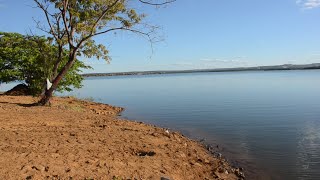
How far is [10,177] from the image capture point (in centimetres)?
893

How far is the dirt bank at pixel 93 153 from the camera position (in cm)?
984

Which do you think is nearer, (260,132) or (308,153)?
(308,153)

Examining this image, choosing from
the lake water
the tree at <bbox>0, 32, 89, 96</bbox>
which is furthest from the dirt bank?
the tree at <bbox>0, 32, 89, 96</bbox>

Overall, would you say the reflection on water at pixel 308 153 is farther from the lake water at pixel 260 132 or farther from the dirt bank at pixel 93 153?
the dirt bank at pixel 93 153

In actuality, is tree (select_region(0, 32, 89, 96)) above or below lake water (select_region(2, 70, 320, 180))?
above

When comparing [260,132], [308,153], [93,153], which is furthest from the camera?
[260,132]

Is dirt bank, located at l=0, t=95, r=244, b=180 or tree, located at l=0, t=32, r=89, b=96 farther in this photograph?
tree, located at l=0, t=32, r=89, b=96

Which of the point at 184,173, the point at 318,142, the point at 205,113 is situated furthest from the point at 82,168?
the point at 205,113

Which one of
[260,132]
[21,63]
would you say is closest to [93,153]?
[260,132]

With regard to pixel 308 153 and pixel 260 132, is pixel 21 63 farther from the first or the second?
pixel 308 153

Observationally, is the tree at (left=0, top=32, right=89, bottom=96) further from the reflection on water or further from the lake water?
the reflection on water

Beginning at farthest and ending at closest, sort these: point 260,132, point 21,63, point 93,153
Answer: point 21,63 < point 260,132 < point 93,153

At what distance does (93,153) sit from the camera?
1173 centimetres

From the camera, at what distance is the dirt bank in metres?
9.84
